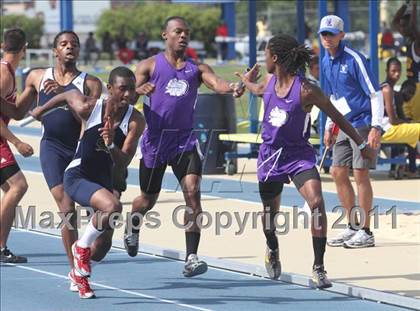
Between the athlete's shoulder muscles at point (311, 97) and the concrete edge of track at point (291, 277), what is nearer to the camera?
the concrete edge of track at point (291, 277)

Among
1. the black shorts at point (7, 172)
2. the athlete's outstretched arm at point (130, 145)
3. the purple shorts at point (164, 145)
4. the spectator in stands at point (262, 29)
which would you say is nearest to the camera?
the athlete's outstretched arm at point (130, 145)

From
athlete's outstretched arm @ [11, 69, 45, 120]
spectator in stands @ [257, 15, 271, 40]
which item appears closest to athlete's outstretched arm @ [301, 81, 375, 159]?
athlete's outstretched arm @ [11, 69, 45, 120]

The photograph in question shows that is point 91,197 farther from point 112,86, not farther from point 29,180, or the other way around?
point 29,180

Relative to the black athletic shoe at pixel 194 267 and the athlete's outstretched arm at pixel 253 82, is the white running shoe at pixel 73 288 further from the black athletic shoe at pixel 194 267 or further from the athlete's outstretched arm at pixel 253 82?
the athlete's outstretched arm at pixel 253 82

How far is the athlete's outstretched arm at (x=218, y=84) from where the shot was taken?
34.1 feet

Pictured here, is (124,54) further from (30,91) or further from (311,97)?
(311,97)

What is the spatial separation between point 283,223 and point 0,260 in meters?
3.35

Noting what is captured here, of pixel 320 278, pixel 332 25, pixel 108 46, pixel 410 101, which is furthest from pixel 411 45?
pixel 108 46

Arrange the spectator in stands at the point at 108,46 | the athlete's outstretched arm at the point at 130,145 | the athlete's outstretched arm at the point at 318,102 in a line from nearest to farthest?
the athlete's outstretched arm at the point at 130,145 → the athlete's outstretched arm at the point at 318,102 → the spectator in stands at the point at 108,46

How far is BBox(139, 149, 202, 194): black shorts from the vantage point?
424 inches

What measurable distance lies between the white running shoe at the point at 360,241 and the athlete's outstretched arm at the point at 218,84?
7.70 feet

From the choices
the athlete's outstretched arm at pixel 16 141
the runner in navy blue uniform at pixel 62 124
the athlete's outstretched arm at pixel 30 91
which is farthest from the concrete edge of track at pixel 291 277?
the athlete's outstretched arm at pixel 30 91

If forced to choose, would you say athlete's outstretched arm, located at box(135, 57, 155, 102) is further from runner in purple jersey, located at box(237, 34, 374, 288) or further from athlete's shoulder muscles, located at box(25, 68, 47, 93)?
runner in purple jersey, located at box(237, 34, 374, 288)

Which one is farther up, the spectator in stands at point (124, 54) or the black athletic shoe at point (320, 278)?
the spectator in stands at point (124, 54)
